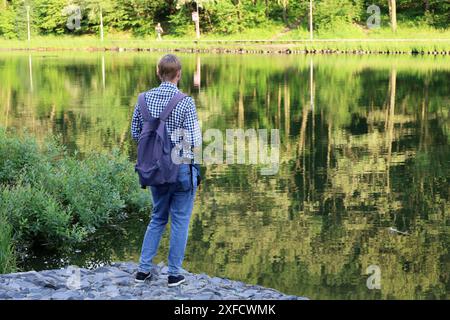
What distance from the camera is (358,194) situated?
1275 centimetres

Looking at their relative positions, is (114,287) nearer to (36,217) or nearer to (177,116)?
(177,116)

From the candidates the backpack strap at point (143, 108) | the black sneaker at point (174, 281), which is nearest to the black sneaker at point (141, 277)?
the black sneaker at point (174, 281)

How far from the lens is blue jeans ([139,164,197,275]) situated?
6.63 m

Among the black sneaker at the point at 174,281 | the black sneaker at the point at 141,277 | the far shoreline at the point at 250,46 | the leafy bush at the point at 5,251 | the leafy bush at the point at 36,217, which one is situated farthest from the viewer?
the far shoreline at the point at 250,46

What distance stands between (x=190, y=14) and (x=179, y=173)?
63504 mm

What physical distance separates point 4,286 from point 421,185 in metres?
8.67

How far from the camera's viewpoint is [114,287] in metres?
6.72

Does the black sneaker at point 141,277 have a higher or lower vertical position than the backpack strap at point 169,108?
lower

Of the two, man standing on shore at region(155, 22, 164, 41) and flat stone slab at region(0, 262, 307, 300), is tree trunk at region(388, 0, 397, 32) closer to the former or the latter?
man standing on shore at region(155, 22, 164, 41)

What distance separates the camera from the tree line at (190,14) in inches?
2379

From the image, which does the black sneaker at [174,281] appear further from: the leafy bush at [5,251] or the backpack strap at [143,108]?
the leafy bush at [5,251]

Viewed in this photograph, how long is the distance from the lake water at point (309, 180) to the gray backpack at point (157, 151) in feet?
7.79

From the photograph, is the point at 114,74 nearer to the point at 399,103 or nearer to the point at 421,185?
the point at 399,103
